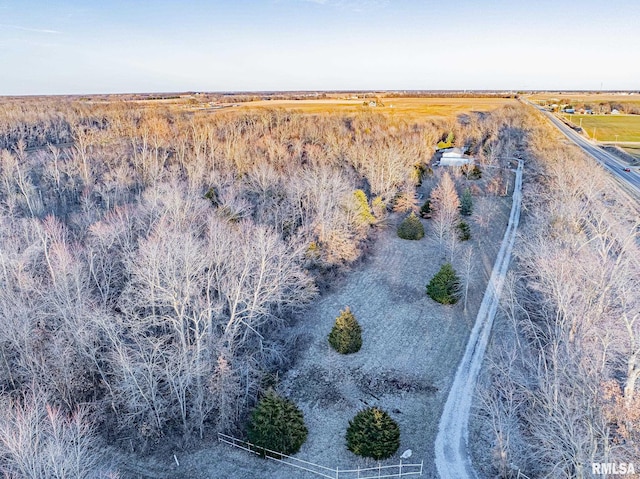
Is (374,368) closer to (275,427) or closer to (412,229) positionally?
(275,427)

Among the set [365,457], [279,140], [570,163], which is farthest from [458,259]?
[279,140]

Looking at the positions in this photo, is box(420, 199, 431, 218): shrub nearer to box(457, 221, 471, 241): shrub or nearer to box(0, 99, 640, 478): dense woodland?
box(0, 99, 640, 478): dense woodland

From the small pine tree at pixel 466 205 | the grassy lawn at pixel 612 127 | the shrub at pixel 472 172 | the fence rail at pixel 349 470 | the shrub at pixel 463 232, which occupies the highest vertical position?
the grassy lawn at pixel 612 127

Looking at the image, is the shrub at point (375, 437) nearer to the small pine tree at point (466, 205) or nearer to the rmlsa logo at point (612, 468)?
the rmlsa logo at point (612, 468)

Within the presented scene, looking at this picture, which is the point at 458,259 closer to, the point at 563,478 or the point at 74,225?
the point at 563,478

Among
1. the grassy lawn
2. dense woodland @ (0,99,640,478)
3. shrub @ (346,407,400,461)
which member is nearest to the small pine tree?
→ dense woodland @ (0,99,640,478)

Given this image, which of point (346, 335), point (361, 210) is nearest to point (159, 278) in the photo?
point (346, 335)

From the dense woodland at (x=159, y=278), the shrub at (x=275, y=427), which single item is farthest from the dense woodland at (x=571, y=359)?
the dense woodland at (x=159, y=278)
